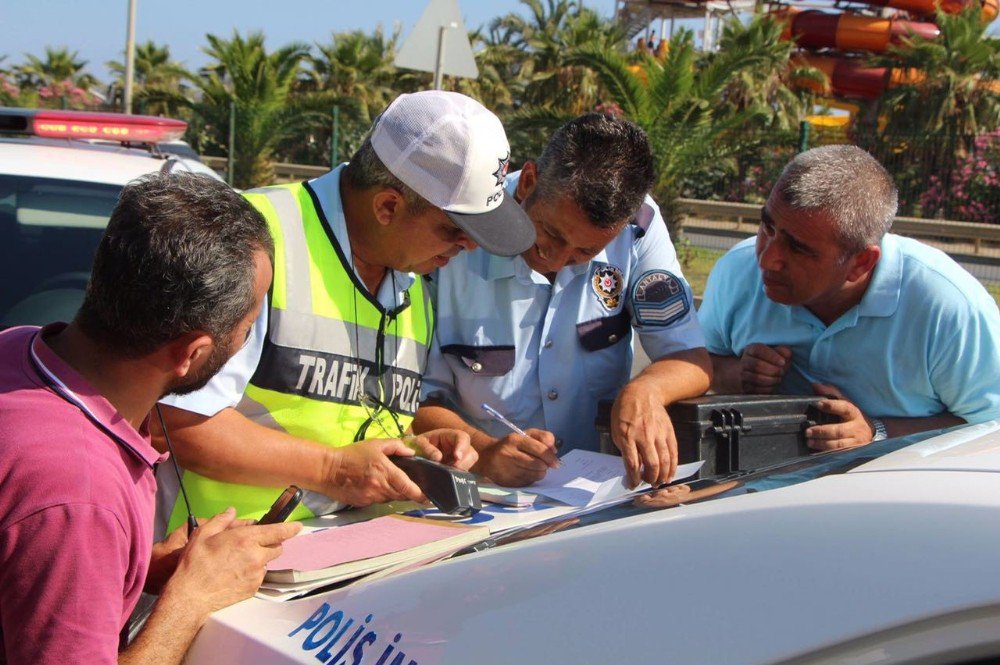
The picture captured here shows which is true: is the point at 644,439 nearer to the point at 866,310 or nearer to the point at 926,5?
the point at 866,310

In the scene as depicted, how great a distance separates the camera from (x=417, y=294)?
8.95 feet

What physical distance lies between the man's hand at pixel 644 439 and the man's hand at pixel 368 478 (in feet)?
1.73

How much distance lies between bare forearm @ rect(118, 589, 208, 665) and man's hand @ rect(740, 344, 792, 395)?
74.7 inches

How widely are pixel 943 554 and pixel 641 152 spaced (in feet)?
6.15

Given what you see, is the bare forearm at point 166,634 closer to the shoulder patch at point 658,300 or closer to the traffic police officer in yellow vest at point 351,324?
the traffic police officer in yellow vest at point 351,324

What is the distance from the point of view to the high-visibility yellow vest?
2289 mm

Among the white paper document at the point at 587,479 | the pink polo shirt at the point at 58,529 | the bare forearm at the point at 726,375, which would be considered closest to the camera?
the pink polo shirt at the point at 58,529

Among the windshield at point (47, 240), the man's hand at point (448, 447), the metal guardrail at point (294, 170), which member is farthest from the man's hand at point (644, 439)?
the metal guardrail at point (294, 170)

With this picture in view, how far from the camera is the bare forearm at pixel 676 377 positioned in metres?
2.76

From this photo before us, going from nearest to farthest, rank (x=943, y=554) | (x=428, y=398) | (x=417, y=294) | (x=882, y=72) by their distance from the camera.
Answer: (x=943, y=554), (x=417, y=294), (x=428, y=398), (x=882, y=72)

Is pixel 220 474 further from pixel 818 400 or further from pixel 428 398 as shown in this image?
pixel 818 400

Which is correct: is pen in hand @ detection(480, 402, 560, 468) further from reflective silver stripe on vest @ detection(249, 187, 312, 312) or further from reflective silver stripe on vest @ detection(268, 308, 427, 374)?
reflective silver stripe on vest @ detection(249, 187, 312, 312)

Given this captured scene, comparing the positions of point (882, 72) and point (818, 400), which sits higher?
point (882, 72)

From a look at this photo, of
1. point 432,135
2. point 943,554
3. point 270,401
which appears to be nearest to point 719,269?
point 432,135
